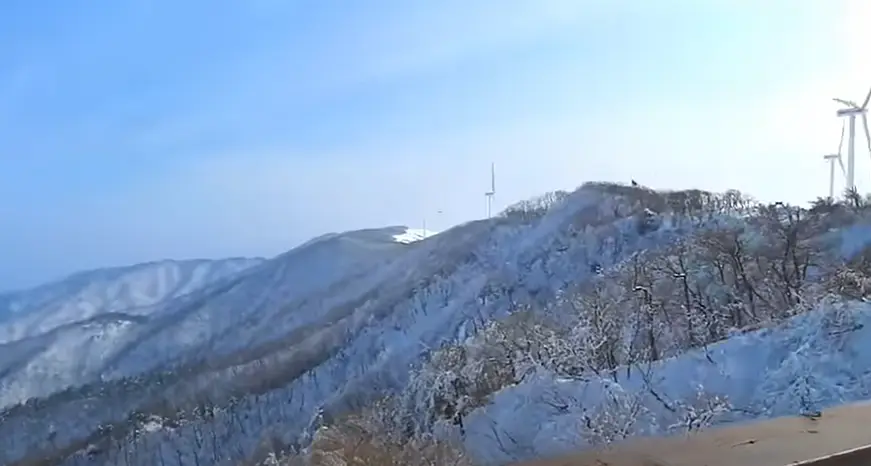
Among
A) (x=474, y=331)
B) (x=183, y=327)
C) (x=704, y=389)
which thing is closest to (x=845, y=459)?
(x=704, y=389)

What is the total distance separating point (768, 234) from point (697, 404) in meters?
24.3

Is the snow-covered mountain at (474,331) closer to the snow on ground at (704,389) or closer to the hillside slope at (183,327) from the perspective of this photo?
the snow on ground at (704,389)

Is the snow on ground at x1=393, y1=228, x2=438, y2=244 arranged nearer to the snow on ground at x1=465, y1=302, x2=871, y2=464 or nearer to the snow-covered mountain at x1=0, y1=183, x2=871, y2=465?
the snow-covered mountain at x1=0, y1=183, x2=871, y2=465

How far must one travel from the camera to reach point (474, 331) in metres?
36.9

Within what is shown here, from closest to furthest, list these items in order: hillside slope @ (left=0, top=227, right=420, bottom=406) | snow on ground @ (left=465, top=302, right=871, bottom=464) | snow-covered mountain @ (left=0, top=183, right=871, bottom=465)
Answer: snow on ground @ (left=465, top=302, right=871, bottom=464)
snow-covered mountain @ (left=0, top=183, right=871, bottom=465)
hillside slope @ (left=0, top=227, right=420, bottom=406)

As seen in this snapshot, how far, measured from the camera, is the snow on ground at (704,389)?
8094 millimetres

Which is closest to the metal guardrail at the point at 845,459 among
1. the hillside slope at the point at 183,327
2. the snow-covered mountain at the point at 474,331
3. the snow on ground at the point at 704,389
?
the snow-covered mountain at the point at 474,331

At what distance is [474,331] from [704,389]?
89.9 ft

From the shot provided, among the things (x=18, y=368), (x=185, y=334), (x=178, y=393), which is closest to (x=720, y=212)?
(x=178, y=393)

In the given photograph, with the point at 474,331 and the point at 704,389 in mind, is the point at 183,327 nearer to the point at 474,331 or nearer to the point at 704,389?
the point at 474,331

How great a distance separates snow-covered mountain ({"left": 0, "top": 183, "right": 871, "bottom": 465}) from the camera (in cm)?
1444

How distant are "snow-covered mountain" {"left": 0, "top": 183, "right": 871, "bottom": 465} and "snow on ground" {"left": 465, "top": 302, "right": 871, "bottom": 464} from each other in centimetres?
8

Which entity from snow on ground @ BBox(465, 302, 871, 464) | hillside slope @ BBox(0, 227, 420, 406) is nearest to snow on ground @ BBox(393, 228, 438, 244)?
hillside slope @ BBox(0, 227, 420, 406)

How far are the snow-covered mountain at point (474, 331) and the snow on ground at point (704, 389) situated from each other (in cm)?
8
